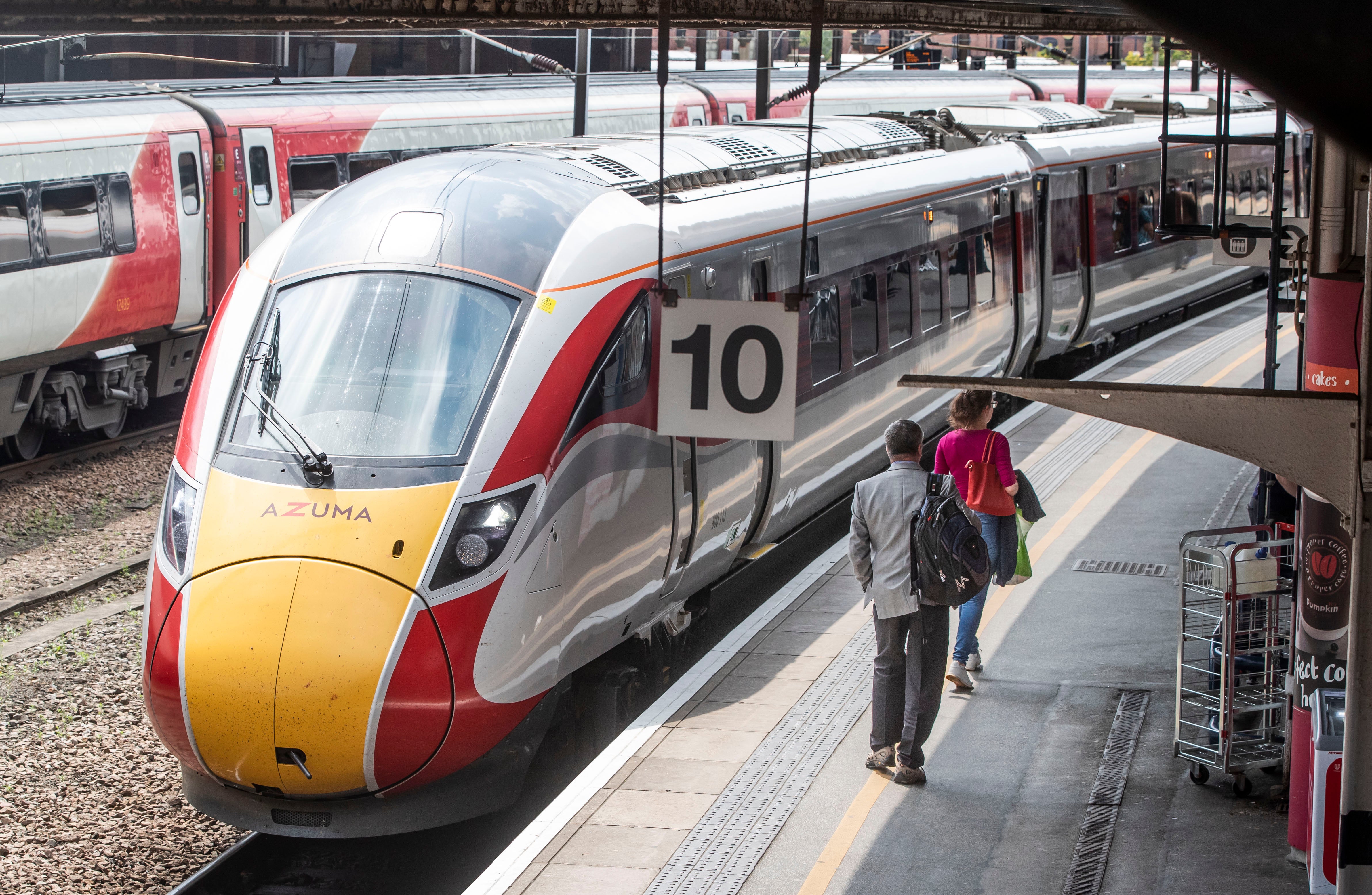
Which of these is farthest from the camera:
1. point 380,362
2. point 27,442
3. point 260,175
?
point 260,175

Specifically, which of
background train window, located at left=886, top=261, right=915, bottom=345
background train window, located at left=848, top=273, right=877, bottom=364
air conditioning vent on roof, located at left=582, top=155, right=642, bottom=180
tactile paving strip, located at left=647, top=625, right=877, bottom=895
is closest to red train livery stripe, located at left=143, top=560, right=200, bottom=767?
tactile paving strip, located at left=647, top=625, right=877, bottom=895

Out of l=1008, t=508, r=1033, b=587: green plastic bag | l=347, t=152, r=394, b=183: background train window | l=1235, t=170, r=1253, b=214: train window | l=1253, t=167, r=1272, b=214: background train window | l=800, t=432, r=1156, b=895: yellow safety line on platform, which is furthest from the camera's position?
l=1253, t=167, r=1272, b=214: background train window

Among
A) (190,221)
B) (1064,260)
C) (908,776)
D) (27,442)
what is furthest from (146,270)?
(908,776)

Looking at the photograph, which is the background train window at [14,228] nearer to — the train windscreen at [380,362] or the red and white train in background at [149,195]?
the red and white train in background at [149,195]

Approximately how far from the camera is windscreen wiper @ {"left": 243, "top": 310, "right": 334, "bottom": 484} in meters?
6.00

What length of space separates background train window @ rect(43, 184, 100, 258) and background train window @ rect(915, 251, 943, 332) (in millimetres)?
7434

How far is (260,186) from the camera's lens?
15.3m

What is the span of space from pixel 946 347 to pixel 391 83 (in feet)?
26.2

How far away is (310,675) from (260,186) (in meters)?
10.7

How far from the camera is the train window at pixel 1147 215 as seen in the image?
1859cm

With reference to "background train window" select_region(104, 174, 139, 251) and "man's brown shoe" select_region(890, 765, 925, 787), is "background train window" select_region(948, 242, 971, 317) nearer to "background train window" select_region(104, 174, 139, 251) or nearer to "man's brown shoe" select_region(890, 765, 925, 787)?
"man's brown shoe" select_region(890, 765, 925, 787)

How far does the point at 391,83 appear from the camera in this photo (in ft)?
56.1

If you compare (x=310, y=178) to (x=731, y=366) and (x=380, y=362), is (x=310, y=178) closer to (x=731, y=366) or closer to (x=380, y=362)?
(x=380, y=362)

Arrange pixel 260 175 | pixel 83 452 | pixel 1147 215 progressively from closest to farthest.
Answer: pixel 83 452 → pixel 260 175 → pixel 1147 215
